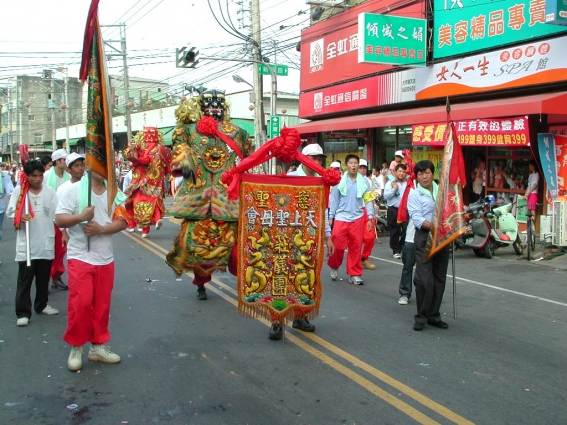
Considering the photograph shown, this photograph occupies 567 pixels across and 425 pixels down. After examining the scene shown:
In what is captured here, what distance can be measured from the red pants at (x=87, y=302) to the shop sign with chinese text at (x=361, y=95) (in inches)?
524

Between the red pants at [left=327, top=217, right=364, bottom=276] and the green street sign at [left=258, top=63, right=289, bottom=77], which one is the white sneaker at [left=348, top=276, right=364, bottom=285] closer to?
the red pants at [left=327, top=217, right=364, bottom=276]

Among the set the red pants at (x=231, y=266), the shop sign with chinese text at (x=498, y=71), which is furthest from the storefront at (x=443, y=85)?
the red pants at (x=231, y=266)

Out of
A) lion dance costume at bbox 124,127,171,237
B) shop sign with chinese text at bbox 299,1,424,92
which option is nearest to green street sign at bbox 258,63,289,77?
shop sign with chinese text at bbox 299,1,424,92

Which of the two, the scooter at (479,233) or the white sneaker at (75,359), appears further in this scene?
the scooter at (479,233)

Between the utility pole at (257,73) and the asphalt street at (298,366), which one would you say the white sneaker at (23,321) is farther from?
the utility pole at (257,73)

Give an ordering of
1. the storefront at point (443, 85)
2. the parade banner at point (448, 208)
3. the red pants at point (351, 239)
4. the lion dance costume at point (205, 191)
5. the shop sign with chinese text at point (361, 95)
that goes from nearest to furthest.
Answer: the parade banner at point (448, 208)
the lion dance costume at point (205, 191)
the red pants at point (351, 239)
the storefront at point (443, 85)
the shop sign with chinese text at point (361, 95)

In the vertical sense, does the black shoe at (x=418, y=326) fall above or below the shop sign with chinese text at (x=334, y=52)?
below

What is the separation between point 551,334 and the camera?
20.5ft

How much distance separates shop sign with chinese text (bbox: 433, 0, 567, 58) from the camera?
42.0 feet

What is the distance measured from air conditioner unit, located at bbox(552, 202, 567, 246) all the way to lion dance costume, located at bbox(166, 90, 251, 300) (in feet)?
23.3

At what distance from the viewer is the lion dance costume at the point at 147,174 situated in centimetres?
1270

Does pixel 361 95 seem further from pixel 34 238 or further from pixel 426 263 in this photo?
pixel 34 238

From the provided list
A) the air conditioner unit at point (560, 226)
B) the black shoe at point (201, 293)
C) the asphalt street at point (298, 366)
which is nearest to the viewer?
the asphalt street at point (298, 366)

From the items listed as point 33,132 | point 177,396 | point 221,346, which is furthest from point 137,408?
point 33,132
